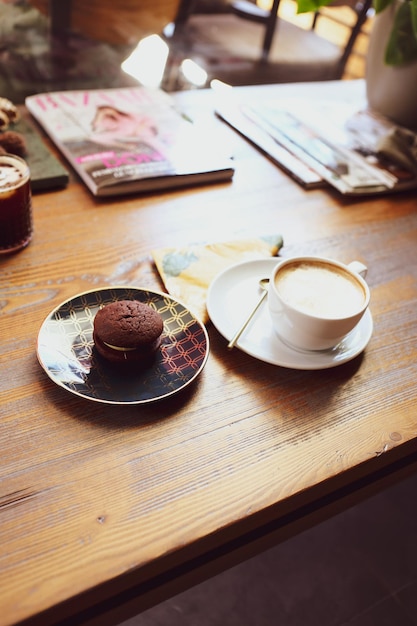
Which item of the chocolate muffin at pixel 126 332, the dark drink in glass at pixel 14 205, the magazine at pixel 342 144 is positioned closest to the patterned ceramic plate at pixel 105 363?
the chocolate muffin at pixel 126 332

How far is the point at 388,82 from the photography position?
121 cm

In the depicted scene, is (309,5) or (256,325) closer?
(256,325)

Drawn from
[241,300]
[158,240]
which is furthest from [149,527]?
[158,240]

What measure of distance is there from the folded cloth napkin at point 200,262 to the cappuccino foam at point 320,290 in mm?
110

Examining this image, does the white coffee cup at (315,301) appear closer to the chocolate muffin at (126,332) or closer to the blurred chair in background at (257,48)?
the chocolate muffin at (126,332)

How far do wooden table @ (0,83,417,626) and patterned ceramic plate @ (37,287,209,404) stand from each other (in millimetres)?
19

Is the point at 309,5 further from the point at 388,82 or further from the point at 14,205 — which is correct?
the point at 14,205

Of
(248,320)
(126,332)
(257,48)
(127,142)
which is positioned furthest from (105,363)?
(257,48)

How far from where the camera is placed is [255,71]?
216 cm

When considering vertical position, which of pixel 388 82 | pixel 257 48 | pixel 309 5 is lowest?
pixel 257 48

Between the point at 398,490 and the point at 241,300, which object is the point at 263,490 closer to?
the point at 241,300

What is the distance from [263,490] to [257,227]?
18.5 inches

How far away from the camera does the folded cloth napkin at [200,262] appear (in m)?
0.74

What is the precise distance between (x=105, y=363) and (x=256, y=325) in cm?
19
